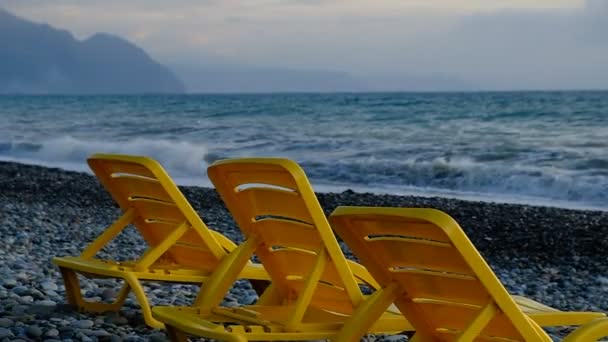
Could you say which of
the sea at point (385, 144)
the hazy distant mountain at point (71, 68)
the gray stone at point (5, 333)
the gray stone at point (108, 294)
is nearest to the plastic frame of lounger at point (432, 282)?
the gray stone at point (5, 333)

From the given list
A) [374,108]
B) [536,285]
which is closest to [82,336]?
[536,285]

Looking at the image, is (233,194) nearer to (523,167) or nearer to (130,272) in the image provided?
(130,272)

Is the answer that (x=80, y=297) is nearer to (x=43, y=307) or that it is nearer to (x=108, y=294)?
(x=43, y=307)

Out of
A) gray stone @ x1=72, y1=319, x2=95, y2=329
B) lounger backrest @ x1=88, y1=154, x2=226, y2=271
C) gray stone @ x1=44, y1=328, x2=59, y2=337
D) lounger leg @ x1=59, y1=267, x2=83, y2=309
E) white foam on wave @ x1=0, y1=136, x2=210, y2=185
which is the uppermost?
white foam on wave @ x1=0, y1=136, x2=210, y2=185

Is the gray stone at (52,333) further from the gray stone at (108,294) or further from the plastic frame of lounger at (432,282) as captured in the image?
the plastic frame of lounger at (432,282)

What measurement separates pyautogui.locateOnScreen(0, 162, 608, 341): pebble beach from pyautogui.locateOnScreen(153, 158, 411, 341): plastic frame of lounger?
92cm

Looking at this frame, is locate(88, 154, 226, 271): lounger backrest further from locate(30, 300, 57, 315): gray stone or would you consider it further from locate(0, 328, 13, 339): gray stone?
locate(0, 328, 13, 339): gray stone

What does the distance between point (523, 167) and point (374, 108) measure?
30669 millimetres

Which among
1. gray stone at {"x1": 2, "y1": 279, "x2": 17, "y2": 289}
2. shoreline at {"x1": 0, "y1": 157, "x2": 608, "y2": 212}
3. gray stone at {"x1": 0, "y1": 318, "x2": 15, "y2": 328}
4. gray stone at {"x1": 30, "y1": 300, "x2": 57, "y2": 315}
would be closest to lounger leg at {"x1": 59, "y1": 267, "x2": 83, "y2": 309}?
gray stone at {"x1": 30, "y1": 300, "x2": 57, "y2": 315}

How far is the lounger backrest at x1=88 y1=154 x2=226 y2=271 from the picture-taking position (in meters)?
5.89

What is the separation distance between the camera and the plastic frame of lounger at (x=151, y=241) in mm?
5840

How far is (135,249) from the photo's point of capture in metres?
10.7

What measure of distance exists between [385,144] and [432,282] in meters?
24.9

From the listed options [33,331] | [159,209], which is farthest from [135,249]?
[33,331]
